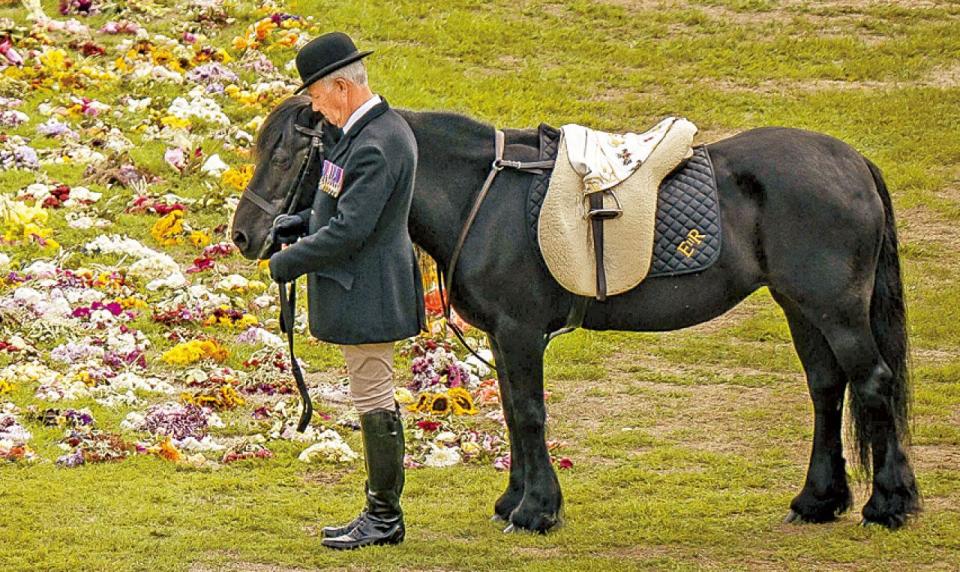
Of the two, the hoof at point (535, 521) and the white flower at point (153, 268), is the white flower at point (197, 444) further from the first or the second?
the white flower at point (153, 268)

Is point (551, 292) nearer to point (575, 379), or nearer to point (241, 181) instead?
point (575, 379)

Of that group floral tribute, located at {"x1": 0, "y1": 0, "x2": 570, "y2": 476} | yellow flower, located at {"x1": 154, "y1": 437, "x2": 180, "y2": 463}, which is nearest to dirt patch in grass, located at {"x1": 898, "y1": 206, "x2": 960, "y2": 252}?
floral tribute, located at {"x1": 0, "y1": 0, "x2": 570, "y2": 476}

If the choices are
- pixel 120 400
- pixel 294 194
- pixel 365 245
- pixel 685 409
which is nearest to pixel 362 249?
pixel 365 245

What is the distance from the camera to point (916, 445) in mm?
8836

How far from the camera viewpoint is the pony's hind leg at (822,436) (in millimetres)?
7250

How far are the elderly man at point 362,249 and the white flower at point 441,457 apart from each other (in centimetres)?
186

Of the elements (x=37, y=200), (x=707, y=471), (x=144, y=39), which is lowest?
(x=707, y=471)

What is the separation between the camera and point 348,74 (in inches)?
254

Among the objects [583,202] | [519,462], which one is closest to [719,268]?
[583,202]

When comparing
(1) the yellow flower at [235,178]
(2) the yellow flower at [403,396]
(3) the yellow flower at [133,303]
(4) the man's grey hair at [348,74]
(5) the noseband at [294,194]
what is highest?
(4) the man's grey hair at [348,74]

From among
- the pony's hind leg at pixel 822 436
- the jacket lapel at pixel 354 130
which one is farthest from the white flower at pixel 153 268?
the pony's hind leg at pixel 822 436

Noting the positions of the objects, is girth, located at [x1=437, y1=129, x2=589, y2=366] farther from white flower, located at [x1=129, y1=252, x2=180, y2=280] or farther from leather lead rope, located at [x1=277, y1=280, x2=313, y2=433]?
white flower, located at [x1=129, y1=252, x2=180, y2=280]

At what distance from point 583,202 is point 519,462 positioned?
1298 millimetres

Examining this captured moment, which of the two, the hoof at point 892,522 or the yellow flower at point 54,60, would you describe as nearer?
the hoof at point 892,522
